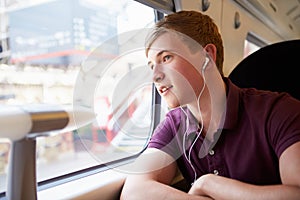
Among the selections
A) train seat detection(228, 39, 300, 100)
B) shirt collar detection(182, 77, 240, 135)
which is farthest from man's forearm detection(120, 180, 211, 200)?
train seat detection(228, 39, 300, 100)


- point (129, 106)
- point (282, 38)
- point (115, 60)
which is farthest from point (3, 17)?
point (282, 38)

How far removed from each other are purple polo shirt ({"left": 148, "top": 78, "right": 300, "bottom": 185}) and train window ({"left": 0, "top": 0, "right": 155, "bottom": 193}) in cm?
31

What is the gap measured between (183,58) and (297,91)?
0.75 metres

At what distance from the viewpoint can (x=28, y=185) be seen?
65 cm

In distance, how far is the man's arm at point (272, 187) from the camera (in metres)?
0.82

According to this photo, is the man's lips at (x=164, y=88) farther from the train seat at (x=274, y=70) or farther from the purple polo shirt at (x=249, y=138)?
the train seat at (x=274, y=70)

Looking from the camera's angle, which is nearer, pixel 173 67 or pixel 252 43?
pixel 173 67

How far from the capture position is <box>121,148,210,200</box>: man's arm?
1.00 meters

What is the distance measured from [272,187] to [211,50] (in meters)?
0.50

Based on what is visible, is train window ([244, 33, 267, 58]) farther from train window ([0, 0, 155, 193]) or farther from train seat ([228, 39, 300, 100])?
train window ([0, 0, 155, 193])

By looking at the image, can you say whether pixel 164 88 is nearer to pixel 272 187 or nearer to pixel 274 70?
pixel 272 187

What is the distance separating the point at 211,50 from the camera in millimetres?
1074

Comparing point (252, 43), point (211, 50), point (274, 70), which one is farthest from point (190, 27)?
point (252, 43)

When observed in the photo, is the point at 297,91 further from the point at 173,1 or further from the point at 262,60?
the point at 173,1
